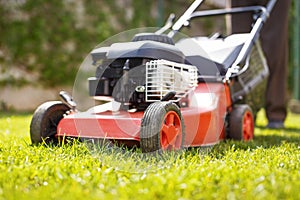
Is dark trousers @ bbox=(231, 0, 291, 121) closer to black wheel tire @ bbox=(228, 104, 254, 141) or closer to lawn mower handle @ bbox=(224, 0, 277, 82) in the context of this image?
lawn mower handle @ bbox=(224, 0, 277, 82)

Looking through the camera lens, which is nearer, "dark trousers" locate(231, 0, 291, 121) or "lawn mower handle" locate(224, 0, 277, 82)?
"lawn mower handle" locate(224, 0, 277, 82)

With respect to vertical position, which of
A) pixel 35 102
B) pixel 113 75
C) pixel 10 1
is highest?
pixel 10 1

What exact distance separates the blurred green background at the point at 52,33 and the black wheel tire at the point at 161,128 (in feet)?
12.8

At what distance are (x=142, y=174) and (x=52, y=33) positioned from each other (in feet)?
14.7

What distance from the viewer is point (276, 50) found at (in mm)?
3729

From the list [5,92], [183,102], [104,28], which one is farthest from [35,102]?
[183,102]

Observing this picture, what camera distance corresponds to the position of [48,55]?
18.2 ft

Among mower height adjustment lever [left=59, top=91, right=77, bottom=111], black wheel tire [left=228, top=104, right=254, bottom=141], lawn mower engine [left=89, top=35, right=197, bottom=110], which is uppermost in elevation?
lawn mower engine [left=89, top=35, right=197, bottom=110]

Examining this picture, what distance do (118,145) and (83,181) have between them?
0.60 metres

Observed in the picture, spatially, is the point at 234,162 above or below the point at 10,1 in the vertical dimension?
below

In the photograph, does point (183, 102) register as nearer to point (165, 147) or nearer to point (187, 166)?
point (165, 147)

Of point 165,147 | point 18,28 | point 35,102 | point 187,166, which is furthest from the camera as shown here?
point 35,102

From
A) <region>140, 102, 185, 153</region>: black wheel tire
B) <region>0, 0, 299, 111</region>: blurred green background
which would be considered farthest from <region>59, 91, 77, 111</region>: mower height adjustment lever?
<region>0, 0, 299, 111</region>: blurred green background

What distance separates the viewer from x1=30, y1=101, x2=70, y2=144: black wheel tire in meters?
A: 2.01
